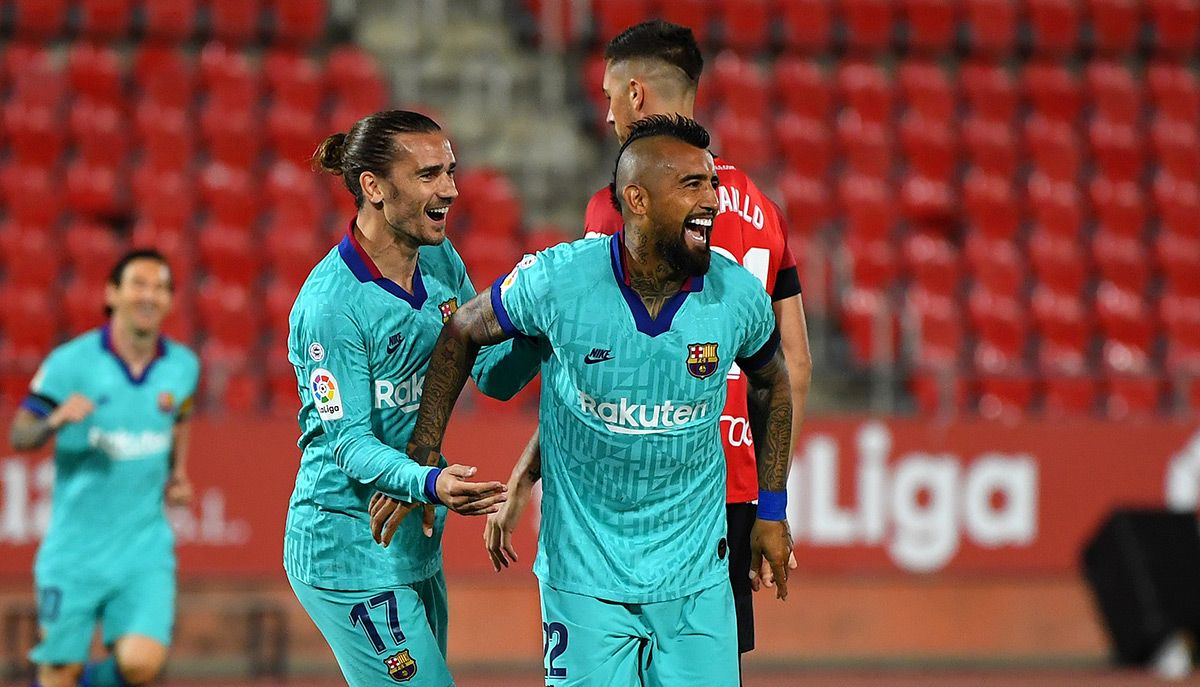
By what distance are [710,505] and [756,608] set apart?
5622mm

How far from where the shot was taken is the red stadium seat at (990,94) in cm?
1294

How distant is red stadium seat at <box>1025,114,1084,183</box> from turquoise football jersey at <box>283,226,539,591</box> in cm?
923

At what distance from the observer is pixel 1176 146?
13.0 m

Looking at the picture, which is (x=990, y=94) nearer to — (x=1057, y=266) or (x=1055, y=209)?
(x=1055, y=209)

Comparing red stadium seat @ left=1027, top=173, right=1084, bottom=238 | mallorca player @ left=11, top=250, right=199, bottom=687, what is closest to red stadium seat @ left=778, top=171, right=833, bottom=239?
red stadium seat @ left=1027, top=173, right=1084, bottom=238

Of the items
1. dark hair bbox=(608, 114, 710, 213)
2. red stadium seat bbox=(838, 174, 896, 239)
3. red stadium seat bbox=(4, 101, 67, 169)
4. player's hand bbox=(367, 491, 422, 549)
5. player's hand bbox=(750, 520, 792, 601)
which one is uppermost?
red stadium seat bbox=(4, 101, 67, 169)

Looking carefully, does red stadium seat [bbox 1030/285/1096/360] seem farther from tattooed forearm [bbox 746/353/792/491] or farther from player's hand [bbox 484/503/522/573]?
player's hand [bbox 484/503/522/573]

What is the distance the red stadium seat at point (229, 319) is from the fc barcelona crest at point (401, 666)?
631cm

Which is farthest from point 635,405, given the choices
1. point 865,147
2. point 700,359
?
point 865,147

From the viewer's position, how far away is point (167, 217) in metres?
11.1

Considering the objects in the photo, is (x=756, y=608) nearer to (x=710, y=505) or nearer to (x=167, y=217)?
(x=167, y=217)

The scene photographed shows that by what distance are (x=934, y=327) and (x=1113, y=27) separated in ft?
15.2

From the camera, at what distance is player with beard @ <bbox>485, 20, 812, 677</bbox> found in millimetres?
4477

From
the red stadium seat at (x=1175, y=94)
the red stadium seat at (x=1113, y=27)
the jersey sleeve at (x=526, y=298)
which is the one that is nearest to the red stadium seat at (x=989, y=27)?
the red stadium seat at (x=1113, y=27)
